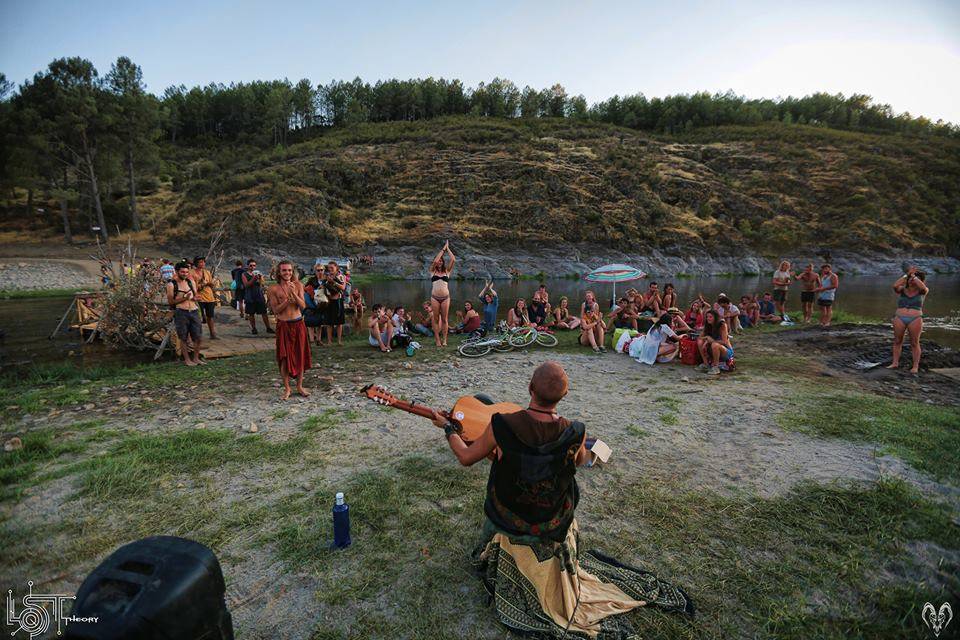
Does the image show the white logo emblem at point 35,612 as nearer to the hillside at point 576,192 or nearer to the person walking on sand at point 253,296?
the person walking on sand at point 253,296

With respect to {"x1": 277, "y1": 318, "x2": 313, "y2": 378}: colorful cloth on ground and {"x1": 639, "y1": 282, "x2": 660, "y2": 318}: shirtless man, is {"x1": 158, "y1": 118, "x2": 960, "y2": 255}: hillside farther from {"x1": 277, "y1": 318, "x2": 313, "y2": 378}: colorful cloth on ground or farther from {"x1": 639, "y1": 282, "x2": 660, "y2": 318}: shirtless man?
{"x1": 277, "y1": 318, "x2": 313, "y2": 378}: colorful cloth on ground

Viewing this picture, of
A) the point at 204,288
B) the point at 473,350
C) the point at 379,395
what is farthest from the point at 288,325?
the point at 204,288

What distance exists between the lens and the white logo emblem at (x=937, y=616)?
2764 mm

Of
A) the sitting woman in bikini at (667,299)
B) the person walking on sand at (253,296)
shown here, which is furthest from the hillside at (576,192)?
the sitting woman in bikini at (667,299)

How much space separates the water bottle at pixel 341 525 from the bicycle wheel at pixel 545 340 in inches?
347

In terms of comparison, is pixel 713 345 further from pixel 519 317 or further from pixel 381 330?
pixel 381 330

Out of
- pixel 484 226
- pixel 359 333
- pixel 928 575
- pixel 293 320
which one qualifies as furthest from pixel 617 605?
pixel 484 226

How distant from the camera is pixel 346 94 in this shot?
3654 inches

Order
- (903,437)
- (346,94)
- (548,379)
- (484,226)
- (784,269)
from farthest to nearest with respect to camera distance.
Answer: (346,94) → (484,226) → (784,269) → (903,437) → (548,379)

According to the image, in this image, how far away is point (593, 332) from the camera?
1138 cm

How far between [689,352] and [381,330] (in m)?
7.47

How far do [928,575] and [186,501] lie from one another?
20.3ft

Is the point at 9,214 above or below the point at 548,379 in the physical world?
above

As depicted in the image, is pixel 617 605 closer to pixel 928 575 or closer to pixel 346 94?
pixel 928 575
